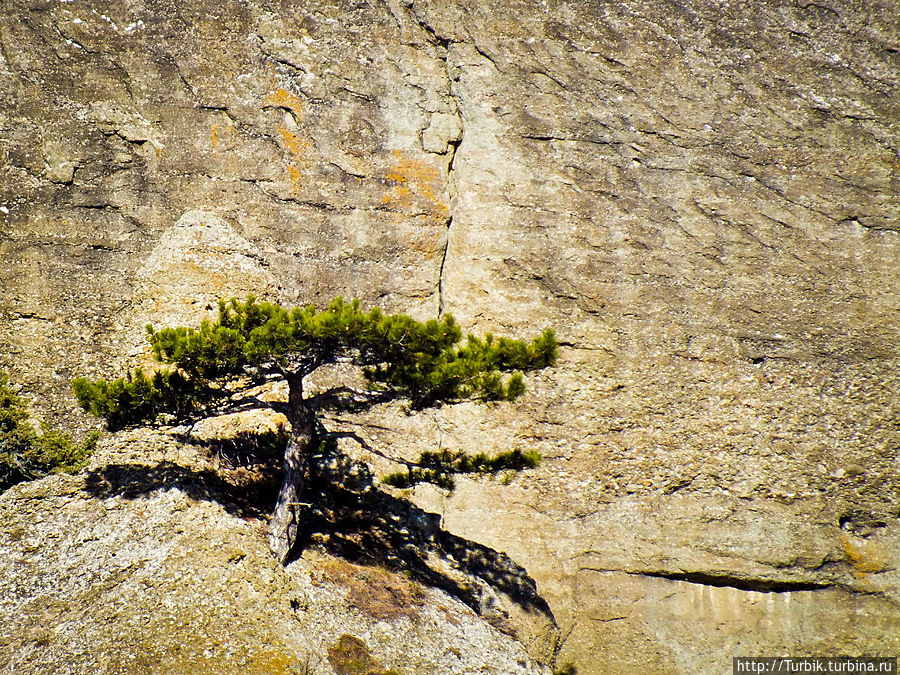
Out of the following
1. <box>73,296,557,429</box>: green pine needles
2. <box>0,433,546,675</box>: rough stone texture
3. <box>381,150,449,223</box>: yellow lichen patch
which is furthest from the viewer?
<box>381,150,449,223</box>: yellow lichen patch

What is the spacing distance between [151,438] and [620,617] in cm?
320

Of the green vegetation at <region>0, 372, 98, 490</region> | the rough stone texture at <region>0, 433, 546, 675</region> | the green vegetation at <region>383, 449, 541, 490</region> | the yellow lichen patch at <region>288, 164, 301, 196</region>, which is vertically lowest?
the rough stone texture at <region>0, 433, 546, 675</region>

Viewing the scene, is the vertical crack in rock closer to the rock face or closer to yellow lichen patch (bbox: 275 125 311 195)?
the rock face

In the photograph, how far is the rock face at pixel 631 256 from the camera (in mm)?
4668

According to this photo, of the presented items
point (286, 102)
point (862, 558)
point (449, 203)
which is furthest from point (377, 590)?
point (862, 558)

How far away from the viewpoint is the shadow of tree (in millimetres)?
3887

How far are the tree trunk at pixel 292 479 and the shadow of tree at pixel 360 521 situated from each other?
12 centimetres

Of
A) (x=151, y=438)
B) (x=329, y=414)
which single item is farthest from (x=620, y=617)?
(x=151, y=438)

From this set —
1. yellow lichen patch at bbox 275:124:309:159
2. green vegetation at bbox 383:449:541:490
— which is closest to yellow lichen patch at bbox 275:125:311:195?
yellow lichen patch at bbox 275:124:309:159

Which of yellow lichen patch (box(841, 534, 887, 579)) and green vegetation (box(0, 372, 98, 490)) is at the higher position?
green vegetation (box(0, 372, 98, 490))

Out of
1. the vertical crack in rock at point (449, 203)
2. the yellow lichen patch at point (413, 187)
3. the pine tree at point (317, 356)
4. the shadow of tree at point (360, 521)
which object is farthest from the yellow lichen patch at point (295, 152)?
the shadow of tree at point (360, 521)

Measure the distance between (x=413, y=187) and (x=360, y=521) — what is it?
2.19 m

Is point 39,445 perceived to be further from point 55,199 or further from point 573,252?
point 573,252

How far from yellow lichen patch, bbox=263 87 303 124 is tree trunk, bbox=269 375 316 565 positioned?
78.0 inches
